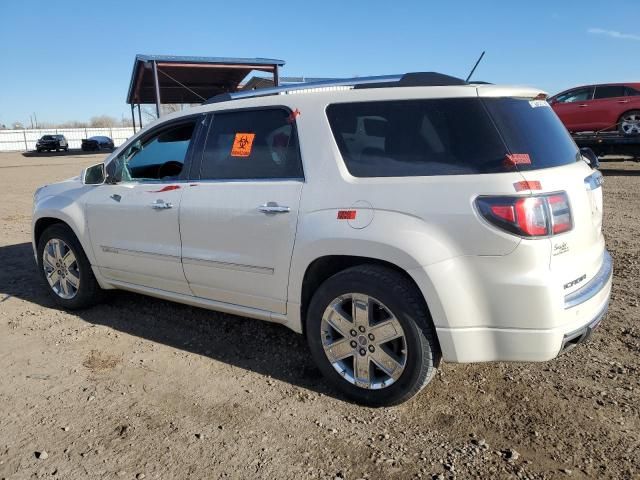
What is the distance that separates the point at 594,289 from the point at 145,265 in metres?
3.15

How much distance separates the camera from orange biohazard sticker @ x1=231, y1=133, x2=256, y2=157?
3619 millimetres

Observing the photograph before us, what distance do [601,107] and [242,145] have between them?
549 inches

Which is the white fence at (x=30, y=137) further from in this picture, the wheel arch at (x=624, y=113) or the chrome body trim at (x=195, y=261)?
the chrome body trim at (x=195, y=261)

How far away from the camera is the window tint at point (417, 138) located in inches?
109

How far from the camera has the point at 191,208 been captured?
3.76 meters

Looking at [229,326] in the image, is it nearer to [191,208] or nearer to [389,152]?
[191,208]

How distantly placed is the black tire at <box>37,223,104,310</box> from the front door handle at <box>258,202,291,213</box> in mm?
2190

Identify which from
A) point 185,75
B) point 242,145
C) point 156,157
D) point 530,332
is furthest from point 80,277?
point 185,75

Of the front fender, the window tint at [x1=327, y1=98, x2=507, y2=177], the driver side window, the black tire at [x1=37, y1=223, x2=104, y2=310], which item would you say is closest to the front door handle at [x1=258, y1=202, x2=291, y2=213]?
the window tint at [x1=327, y1=98, x2=507, y2=177]

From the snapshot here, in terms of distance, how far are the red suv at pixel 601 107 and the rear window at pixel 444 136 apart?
12.8m

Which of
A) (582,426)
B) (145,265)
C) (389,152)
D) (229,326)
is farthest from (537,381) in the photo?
(145,265)

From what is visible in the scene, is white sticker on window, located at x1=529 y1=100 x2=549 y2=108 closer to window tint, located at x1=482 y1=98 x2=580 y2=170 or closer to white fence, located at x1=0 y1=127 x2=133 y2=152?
window tint, located at x1=482 y1=98 x2=580 y2=170

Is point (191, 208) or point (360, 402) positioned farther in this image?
point (191, 208)

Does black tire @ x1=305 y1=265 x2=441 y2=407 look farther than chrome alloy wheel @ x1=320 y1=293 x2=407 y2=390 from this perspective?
No
